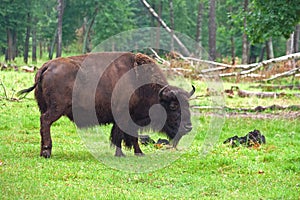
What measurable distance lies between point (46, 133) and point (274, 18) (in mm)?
8098

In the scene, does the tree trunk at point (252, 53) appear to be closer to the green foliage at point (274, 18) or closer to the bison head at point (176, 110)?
the green foliage at point (274, 18)

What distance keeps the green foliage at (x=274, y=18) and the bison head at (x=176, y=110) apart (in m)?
6.30

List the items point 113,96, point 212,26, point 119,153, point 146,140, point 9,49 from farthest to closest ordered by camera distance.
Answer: point 9,49 → point 212,26 → point 146,140 → point 119,153 → point 113,96

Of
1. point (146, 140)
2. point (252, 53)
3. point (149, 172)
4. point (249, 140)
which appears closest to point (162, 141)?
point (146, 140)

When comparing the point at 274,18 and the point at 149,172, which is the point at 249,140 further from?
the point at 274,18

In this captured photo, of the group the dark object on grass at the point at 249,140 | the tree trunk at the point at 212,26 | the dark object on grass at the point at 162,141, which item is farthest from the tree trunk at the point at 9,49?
the dark object on grass at the point at 249,140

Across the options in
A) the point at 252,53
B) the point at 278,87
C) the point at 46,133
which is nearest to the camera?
the point at 46,133

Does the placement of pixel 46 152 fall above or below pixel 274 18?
below

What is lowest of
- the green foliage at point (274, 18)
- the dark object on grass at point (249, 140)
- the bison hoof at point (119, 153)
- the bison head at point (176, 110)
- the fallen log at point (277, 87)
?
the bison hoof at point (119, 153)

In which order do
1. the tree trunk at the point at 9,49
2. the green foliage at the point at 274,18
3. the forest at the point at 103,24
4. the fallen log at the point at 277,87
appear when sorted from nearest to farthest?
the green foliage at the point at 274,18 < the fallen log at the point at 277,87 < the forest at the point at 103,24 < the tree trunk at the point at 9,49

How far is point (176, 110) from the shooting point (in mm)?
10180

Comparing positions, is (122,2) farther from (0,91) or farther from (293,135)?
(293,135)

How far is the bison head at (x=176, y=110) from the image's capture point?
33.2 feet

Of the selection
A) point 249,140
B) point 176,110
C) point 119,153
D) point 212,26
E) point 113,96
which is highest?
point 212,26
